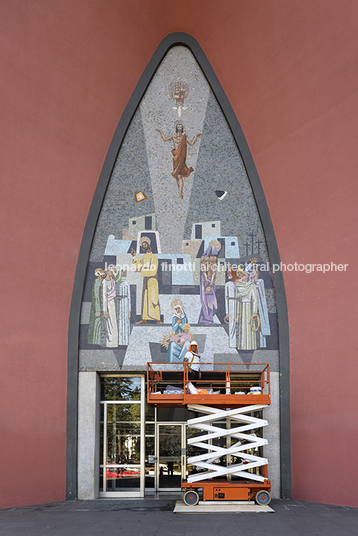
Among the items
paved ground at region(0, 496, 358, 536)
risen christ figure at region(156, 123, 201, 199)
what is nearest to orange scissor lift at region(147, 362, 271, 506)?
paved ground at region(0, 496, 358, 536)

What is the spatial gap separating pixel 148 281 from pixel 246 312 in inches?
116

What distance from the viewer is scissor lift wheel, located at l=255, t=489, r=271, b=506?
1057 cm

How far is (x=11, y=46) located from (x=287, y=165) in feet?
25.7

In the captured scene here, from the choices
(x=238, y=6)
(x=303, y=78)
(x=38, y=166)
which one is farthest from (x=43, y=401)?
(x=238, y=6)

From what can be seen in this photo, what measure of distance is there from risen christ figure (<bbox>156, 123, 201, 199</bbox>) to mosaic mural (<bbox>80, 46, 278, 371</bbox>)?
3 centimetres

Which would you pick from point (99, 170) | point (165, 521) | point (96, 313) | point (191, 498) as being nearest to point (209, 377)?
point (191, 498)

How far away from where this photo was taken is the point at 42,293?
12344mm

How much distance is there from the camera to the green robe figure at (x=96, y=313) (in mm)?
12961

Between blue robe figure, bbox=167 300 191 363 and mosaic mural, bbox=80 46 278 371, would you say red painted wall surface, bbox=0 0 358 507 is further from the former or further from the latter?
blue robe figure, bbox=167 300 191 363

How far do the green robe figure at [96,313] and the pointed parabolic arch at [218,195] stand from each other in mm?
354

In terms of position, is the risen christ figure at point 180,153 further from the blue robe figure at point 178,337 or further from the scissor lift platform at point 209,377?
the scissor lift platform at point 209,377

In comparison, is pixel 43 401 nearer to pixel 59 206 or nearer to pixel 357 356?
pixel 59 206

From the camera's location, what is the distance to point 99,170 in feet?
A: 44.3

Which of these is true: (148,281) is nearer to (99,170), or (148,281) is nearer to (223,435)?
(99,170)
